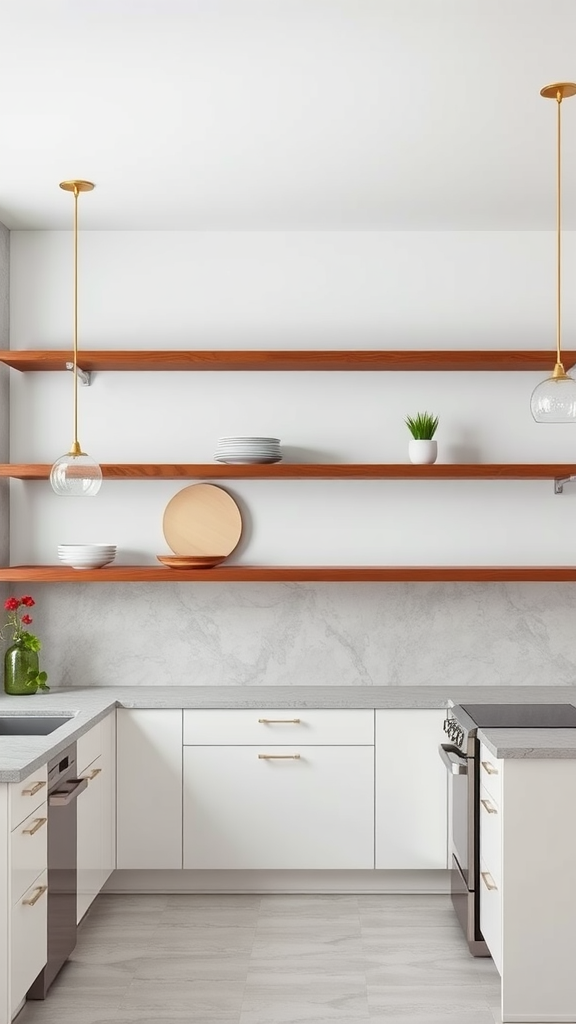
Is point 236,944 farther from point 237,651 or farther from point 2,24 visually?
point 2,24

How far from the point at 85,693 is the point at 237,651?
0.67 m

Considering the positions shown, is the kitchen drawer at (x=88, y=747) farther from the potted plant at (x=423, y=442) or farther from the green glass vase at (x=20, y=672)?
the potted plant at (x=423, y=442)

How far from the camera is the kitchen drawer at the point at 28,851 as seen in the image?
268 cm

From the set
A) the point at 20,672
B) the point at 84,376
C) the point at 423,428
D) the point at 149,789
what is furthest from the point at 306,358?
the point at 149,789

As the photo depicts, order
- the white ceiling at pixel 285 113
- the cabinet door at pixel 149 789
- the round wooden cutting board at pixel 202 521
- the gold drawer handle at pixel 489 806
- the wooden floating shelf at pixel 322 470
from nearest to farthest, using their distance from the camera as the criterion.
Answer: the white ceiling at pixel 285 113, the gold drawer handle at pixel 489 806, the cabinet door at pixel 149 789, the wooden floating shelf at pixel 322 470, the round wooden cutting board at pixel 202 521

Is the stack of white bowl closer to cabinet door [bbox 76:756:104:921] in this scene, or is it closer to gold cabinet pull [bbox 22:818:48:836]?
cabinet door [bbox 76:756:104:921]

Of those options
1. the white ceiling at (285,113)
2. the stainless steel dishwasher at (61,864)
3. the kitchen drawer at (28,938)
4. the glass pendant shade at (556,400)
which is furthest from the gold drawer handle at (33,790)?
the white ceiling at (285,113)

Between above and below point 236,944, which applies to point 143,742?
above

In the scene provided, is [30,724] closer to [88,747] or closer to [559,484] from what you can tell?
[88,747]

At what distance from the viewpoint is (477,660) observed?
4332mm

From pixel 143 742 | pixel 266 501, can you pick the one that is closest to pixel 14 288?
pixel 266 501

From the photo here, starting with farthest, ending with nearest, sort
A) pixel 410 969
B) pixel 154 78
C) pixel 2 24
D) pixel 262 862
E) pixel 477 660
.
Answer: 1. pixel 477 660
2. pixel 262 862
3. pixel 410 969
4. pixel 154 78
5. pixel 2 24

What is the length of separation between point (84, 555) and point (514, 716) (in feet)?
5.88

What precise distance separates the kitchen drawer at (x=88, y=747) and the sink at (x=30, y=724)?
0.13m
